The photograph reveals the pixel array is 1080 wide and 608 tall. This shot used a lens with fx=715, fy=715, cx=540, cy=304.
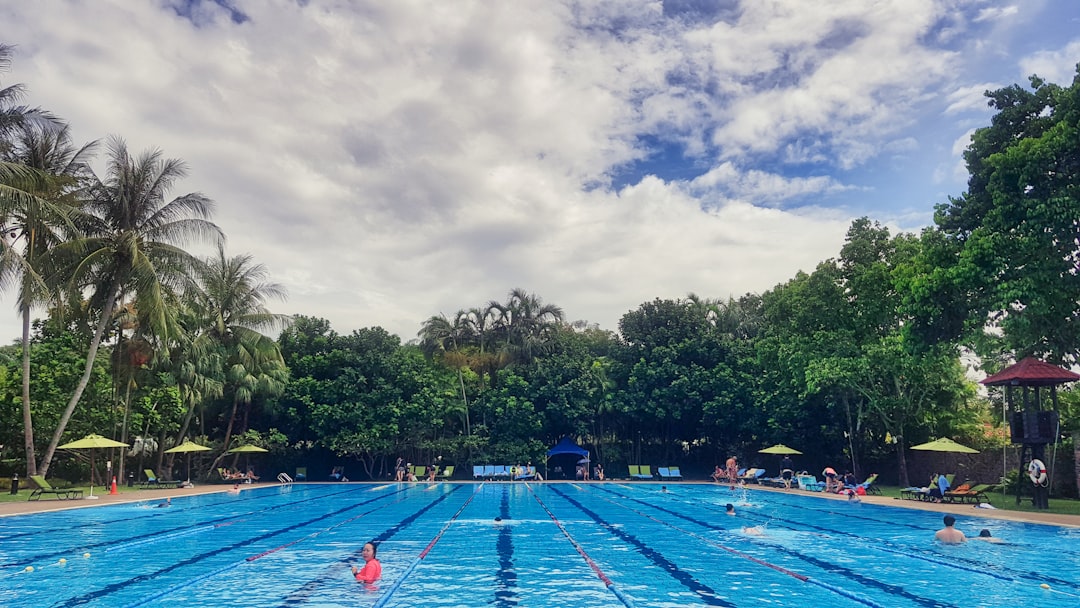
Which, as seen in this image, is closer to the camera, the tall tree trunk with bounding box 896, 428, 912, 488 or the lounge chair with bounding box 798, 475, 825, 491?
the lounge chair with bounding box 798, 475, 825, 491

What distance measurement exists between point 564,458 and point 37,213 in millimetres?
28023

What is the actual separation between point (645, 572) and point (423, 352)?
33.4 meters

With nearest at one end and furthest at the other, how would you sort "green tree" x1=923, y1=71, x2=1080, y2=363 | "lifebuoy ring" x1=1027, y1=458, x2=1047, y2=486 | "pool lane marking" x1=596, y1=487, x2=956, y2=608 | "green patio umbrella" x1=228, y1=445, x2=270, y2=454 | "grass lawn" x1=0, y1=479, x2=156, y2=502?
1. "pool lane marking" x1=596, y1=487, x2=956, y2=608
2. "green tree" x1=923, y1=71, x2=1080, y2=363
3. "lifebuoy ring" x1=1027, y1=458, x2=1047, y2=486
4. "grass lawn" x1=0, y1=479, x2=156, y2=502
5. "green patio umbrella" x1=228, y1=445, x2=270, y2=454

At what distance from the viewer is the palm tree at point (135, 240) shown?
84.9 feet

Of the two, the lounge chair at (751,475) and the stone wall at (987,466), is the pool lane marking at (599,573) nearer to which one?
the stone wall at (987,466)

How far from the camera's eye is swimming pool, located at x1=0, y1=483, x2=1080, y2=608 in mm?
8984

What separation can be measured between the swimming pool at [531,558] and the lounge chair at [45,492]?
381cm

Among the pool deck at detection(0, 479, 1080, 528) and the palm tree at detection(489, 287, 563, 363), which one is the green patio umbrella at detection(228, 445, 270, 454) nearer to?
the pool deck at detection(0, 479, 1080, 528)

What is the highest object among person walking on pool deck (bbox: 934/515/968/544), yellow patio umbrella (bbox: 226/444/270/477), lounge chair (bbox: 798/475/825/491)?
yellow patio umbrella (bbox: 226/444/270/477)

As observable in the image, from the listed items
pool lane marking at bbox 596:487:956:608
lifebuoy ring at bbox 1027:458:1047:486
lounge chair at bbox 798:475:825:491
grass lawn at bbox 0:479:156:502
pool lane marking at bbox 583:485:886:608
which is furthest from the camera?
lounge chair at bbox 798:475:825:491

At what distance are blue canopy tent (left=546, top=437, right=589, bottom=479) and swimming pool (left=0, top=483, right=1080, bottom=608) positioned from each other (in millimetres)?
17347

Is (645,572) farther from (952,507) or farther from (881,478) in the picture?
(881,478)

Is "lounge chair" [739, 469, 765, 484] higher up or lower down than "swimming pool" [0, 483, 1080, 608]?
lower down

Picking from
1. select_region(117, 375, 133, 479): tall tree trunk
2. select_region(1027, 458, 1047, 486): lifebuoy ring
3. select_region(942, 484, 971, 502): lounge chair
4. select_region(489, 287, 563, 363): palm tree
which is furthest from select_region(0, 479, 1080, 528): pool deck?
select_region(489, 287, 563, 363): palm tree
